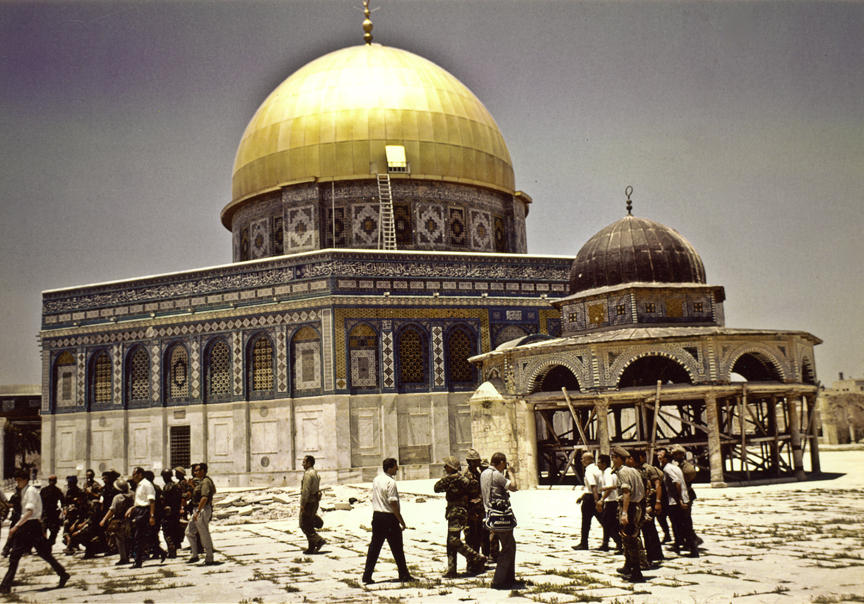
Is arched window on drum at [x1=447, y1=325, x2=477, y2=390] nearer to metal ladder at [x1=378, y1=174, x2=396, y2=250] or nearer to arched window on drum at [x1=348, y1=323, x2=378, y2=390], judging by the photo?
arched window on drum at [x1=348, y1=323, x2=378, y2=390]

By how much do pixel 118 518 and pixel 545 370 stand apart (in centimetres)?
1322

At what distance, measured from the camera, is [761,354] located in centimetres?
2320

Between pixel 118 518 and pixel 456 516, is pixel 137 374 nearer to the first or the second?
pixel 118 518

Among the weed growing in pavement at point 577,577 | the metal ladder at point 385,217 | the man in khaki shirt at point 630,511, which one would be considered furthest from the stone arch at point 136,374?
the man in khaki shirt at point 630,511

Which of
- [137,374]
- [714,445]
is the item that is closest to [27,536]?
[714,445]

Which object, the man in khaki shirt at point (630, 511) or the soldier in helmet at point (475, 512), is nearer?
the man in khaki shirt at point (630, 511)

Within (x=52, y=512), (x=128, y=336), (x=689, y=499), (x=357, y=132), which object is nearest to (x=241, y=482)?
(x=128, y=336)

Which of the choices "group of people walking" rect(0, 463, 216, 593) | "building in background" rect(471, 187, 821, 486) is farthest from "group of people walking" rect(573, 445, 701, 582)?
"building in background" rect(471, 187, 821, 486)

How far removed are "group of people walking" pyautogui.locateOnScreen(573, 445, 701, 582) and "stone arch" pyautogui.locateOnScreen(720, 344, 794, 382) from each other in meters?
10.1

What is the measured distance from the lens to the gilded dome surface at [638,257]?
24.7 meters

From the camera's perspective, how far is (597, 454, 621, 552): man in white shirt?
1151 cm

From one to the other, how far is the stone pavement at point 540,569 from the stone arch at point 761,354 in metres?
4.82

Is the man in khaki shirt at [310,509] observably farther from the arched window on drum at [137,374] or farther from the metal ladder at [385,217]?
the arched window on drum at [137,374]

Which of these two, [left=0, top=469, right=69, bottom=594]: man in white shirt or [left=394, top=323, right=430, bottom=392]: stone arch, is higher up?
[left=394, top=323, right=430, bottom=392]: stone arch
